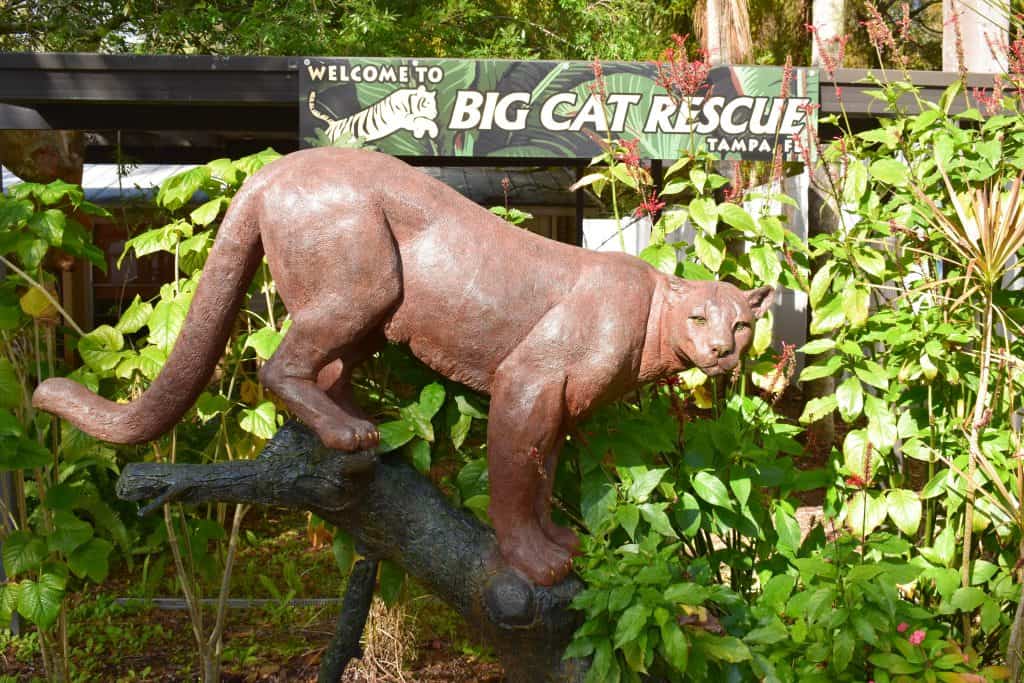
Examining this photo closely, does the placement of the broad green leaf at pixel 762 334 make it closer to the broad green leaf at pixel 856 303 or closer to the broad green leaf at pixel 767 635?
the broad green leaf at pixel 856 303

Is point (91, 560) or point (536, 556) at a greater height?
point (536, 556)

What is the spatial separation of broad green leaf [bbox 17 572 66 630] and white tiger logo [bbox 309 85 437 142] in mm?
2018

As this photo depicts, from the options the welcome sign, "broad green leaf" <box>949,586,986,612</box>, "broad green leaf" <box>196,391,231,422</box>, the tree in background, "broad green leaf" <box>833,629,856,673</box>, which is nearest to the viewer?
"broad green leaf" <box>833,629,856,673</box>

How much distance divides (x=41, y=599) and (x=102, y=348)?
Answer: 86 centimetres

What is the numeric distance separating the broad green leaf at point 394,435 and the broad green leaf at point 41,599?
1.40 meters

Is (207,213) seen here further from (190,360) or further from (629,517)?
(629,517)

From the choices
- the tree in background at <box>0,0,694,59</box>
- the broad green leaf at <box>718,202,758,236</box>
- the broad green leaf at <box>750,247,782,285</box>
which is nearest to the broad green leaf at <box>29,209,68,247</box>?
the broad green leaf at <box>718,202,758,236</box>

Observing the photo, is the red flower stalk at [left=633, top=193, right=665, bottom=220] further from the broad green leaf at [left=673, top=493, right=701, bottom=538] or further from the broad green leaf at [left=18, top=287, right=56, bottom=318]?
the broad green leaf at [left=18, top=287, right=56, bottom=318]

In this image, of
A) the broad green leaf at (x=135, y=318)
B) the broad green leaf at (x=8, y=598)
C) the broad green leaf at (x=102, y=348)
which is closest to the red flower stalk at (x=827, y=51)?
the broad green leaf at (x=135, y=318)

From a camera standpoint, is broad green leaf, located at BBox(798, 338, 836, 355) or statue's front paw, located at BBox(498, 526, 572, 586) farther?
broad green leaf, located at BBox(798, 338, 836, 355)

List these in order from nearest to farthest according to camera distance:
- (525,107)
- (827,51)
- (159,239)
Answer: (159,239)
(827,51)
(525,107)

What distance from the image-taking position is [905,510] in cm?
317

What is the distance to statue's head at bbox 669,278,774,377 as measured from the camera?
2521mm

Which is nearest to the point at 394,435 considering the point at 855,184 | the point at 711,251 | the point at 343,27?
the point at 711,251
